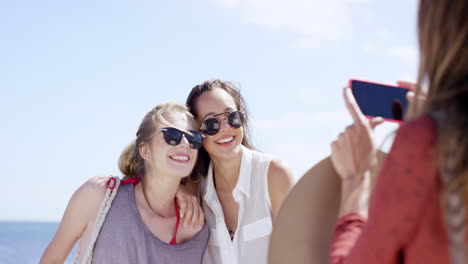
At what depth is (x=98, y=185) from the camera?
394 centimetres

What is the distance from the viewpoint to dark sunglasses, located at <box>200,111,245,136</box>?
13.9ft

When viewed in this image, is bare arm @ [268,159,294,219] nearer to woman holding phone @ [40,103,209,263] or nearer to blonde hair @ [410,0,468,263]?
woman holding phone @ [40,103,209,263]

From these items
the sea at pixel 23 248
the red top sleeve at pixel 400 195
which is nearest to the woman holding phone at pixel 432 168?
the red top sleeve at pixel 400 195

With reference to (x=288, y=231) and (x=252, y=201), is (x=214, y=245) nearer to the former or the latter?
(x=252, y=201)

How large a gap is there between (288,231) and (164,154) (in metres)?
2.59

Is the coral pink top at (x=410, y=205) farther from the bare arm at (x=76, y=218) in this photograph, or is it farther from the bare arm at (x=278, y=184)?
the bare arm at (x=76, y=218)

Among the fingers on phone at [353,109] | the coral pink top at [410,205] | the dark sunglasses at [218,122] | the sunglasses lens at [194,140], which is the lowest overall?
the sunglasses lens at [194,140]

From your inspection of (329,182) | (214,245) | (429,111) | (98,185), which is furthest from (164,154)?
(429,111)

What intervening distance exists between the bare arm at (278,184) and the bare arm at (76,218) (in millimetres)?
1223

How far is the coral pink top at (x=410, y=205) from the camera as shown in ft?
3.49

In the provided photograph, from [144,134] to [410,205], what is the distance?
3300 mm

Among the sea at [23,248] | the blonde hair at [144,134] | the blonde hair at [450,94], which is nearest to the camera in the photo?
the blonde hair at [450,94]

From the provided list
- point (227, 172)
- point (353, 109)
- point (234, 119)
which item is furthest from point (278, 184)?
point (353, 109)

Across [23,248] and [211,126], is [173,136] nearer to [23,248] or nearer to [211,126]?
[211,126]
